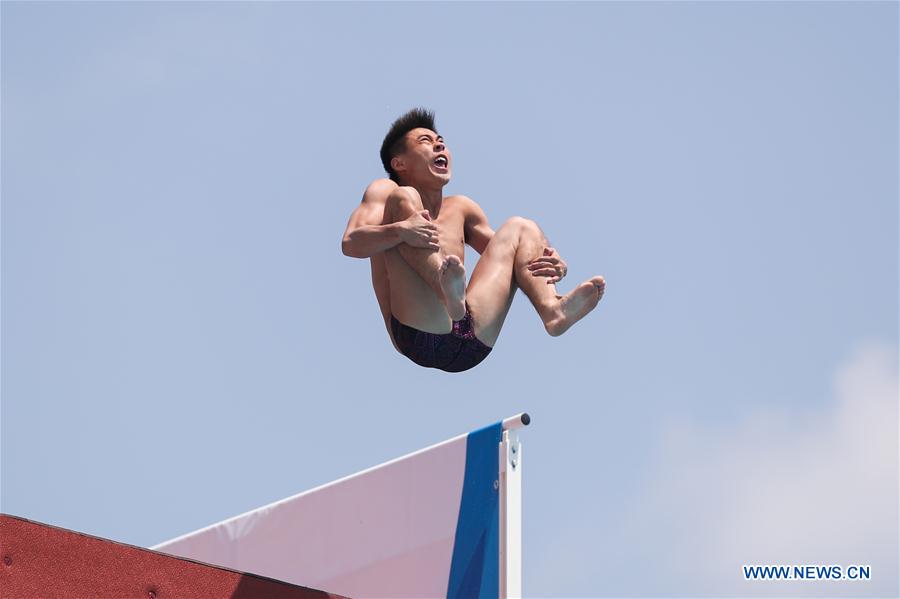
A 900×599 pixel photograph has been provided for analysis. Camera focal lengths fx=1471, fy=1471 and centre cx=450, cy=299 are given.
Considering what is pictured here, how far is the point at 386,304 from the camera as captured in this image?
1017 cm

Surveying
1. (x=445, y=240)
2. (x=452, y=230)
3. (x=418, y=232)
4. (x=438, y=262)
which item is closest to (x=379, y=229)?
(x=418, y=232)

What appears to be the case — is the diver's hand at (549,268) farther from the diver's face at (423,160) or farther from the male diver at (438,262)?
the diver's face at (423,160)

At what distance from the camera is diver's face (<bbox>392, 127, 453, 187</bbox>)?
10391 mm

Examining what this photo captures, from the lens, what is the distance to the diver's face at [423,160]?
34.1 ft

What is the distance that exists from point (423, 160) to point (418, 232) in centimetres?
124

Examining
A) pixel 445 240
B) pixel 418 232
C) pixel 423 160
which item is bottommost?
pixel 418 232

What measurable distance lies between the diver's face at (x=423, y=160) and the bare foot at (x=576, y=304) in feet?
4.38

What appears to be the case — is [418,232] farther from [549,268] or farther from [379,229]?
[549,268]

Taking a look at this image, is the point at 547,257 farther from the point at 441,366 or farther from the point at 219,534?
the point at 219,534

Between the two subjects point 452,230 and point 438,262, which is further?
point 452,230

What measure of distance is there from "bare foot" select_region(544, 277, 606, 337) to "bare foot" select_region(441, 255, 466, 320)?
2.35 feet

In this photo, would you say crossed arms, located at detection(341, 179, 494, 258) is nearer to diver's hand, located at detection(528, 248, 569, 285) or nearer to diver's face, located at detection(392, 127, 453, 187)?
diver's face, located at detection(392, 127, 453, 187)

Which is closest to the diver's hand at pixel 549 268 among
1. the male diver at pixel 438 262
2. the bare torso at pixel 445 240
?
the male diver at pixel 438 262

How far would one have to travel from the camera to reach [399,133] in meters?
10.6
